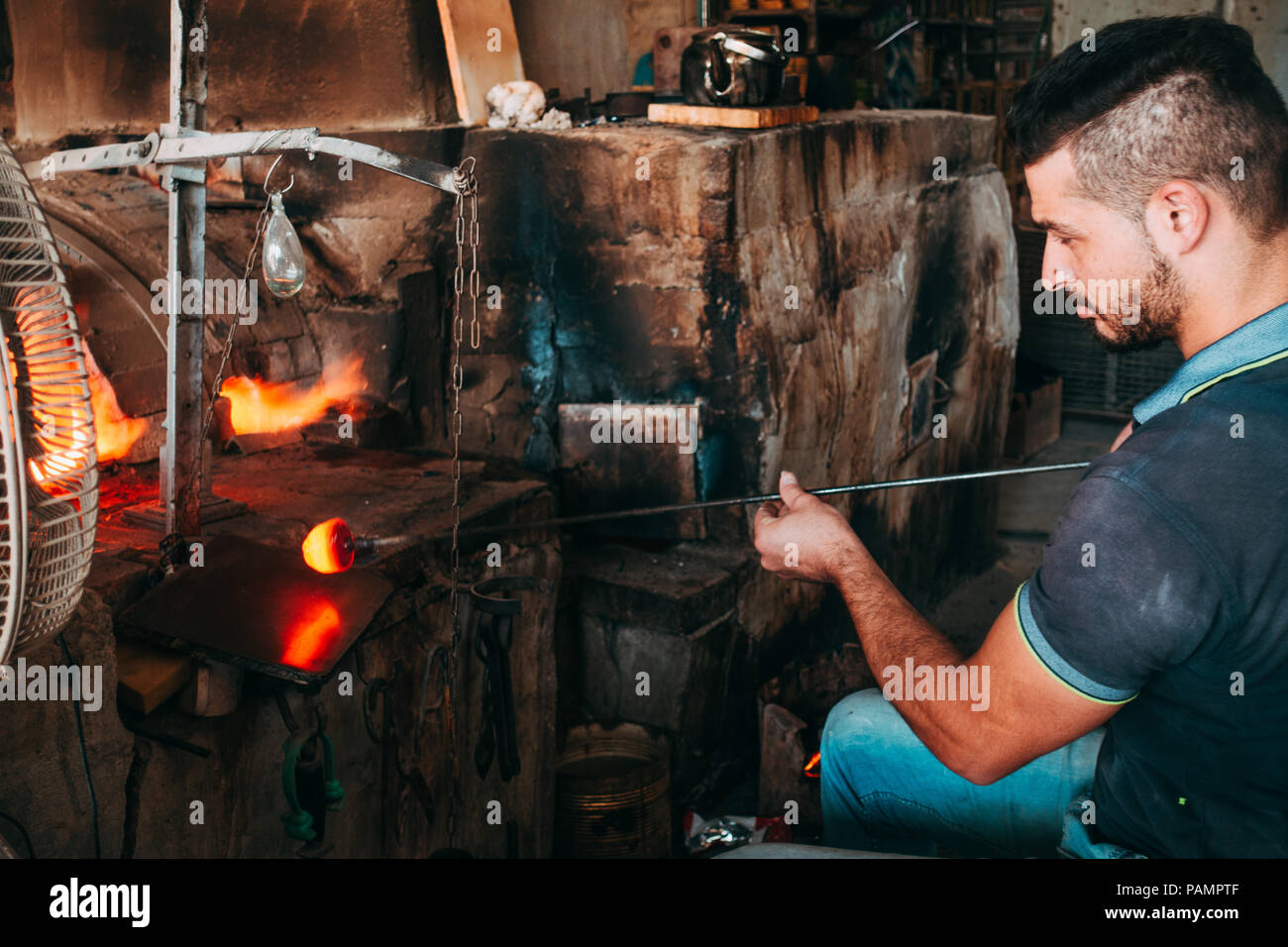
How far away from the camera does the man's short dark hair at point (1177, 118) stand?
6.04 feet

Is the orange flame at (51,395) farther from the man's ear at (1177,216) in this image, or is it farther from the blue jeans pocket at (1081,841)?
the blue jeans pocket at (1081,841)

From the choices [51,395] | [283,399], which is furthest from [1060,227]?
[283,399]

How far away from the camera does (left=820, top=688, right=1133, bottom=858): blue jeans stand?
7.93ft

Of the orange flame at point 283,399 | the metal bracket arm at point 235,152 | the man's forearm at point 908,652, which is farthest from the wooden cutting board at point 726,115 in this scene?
the man's forearm at point 908,652

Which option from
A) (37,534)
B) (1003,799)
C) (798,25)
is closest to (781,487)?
(1003,799)

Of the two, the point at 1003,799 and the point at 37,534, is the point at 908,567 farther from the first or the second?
the point at 37,534

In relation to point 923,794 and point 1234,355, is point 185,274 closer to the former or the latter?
point 923,794

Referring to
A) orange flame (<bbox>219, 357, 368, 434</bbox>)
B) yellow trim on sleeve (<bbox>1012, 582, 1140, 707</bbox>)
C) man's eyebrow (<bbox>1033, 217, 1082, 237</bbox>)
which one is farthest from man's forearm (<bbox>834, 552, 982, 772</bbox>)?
orange flame (<bbox>219, 357, 368, 434</bbox>)

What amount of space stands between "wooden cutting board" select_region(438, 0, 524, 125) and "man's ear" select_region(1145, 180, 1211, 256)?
306 centimetres

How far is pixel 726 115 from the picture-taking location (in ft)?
14.0

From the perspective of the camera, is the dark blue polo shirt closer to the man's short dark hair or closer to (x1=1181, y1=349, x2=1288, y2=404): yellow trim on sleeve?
(x1=1181, y1=349, x2=1288, y2=404): yellow trim on sleeve

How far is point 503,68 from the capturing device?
179 inches

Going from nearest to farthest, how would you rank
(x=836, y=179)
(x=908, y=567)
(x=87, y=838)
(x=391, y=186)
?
(x=87, y=838), (x=391, y=186), (x=836, y=179), (x=908, y=567)
